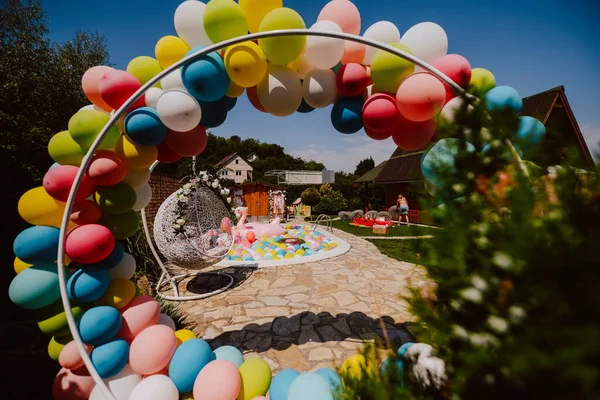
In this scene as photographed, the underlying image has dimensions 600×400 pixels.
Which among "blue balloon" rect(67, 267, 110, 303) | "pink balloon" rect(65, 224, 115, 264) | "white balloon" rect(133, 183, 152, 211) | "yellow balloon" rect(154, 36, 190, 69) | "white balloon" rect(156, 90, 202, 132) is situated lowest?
"blue balloon" rect(67, 267, 110, 303)

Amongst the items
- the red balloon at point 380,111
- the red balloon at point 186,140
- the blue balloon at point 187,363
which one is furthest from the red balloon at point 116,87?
the blue balloon at point 187,363

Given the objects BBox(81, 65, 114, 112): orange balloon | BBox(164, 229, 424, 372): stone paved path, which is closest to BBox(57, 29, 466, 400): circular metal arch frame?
BBox(81, 65, 114, 112): orange balloon

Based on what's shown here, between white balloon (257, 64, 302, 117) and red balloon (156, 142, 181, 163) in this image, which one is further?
red balloon (156, 142, 181, 163)

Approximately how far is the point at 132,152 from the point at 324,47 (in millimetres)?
2041

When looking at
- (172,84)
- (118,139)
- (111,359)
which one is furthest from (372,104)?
(111,359)

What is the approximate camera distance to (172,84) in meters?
2.59

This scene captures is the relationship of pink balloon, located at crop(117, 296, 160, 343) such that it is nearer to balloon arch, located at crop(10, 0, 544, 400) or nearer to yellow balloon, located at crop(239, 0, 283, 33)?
balloon arch, located at crop(10, 0, 544, 400)

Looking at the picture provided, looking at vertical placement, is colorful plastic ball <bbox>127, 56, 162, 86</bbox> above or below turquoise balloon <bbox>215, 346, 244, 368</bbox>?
above

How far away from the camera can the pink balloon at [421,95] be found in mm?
2205

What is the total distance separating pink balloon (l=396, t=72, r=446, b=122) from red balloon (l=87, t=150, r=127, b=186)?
101 inches

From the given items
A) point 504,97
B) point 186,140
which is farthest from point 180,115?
point 504,97

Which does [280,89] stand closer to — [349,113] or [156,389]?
[349,113]

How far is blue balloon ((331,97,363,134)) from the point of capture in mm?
2756

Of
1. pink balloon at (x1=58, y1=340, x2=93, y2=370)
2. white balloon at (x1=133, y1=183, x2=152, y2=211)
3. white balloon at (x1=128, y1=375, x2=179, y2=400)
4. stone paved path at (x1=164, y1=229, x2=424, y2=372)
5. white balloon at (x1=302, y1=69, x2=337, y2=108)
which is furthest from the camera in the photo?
stone paved path at (x1=164, y1=229, x2=424, y2=372)
